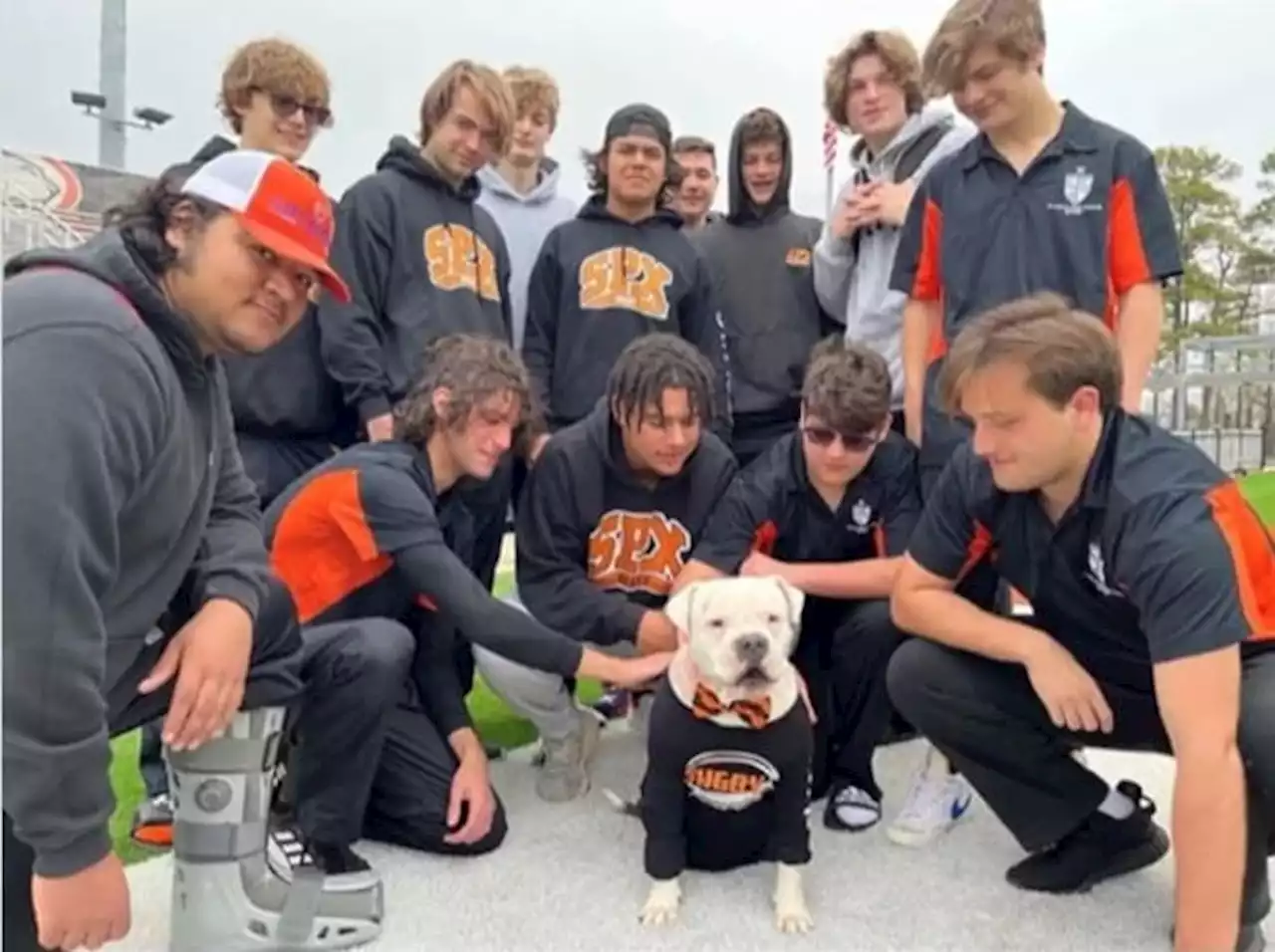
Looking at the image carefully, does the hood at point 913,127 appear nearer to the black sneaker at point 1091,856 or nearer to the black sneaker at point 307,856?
the black sneaker at point 1091,856

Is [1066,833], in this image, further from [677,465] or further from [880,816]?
[677,465]

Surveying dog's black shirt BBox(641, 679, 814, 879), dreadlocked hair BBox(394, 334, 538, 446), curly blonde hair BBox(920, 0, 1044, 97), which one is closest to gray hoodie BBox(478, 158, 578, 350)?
dreadlocked hair BBox(394, 334, 538, 446)

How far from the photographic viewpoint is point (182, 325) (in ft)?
6.21

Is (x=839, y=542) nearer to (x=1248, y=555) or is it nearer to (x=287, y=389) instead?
(x=1248, y=555)

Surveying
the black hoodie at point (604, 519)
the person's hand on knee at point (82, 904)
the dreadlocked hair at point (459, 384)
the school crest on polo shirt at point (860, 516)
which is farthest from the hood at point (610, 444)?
the person's hand on knee at point (82, 904)

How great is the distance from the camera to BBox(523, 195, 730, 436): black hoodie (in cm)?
378

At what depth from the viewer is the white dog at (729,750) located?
2551 mm

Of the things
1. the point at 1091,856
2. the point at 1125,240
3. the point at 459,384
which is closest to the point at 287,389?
the point at 459,384

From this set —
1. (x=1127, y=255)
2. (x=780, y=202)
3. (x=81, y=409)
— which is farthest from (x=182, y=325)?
(x=780, y=202)

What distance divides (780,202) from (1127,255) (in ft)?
4.50

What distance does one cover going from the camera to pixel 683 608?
106 inches

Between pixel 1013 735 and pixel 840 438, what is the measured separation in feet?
2.77

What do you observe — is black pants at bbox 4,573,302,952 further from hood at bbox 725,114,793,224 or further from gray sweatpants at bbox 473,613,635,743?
hood at bbox 725,114,793,224

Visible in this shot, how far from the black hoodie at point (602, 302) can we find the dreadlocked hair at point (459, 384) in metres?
0.71
